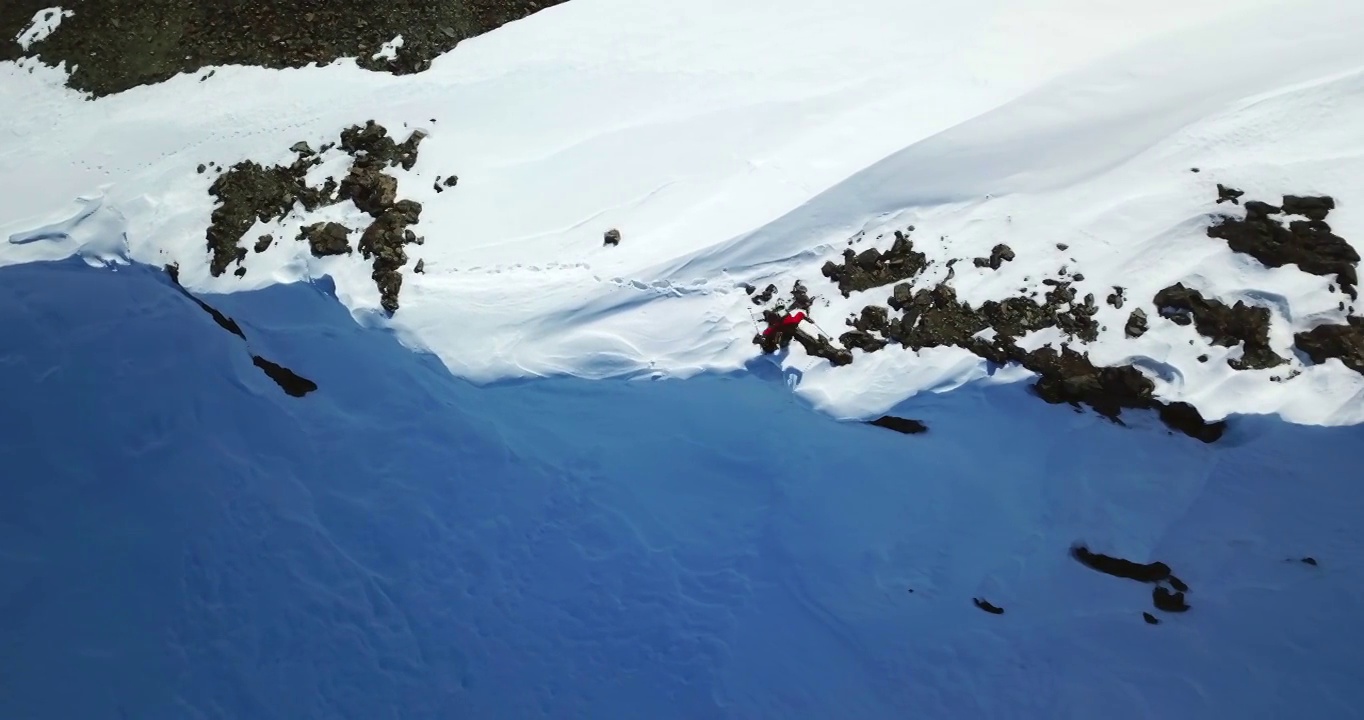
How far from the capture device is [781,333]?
9.34ft

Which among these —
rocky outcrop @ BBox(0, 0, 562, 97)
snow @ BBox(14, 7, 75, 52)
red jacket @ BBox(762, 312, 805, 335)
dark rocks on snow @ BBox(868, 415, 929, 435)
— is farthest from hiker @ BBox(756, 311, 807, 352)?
snow @ BBox(14, 7, 75, 52)

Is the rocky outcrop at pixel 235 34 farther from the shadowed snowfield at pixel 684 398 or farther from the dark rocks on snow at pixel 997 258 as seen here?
the dark rocks on snow at pixel 997 258

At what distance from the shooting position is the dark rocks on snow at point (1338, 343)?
249cm

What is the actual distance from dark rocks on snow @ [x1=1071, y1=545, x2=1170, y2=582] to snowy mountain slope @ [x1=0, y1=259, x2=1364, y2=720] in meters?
0.04

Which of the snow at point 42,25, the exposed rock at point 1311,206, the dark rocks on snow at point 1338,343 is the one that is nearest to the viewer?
the dark rocks on snow at point 1338,343

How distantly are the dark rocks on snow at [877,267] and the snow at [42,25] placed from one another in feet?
12.0

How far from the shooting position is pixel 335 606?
3178mm

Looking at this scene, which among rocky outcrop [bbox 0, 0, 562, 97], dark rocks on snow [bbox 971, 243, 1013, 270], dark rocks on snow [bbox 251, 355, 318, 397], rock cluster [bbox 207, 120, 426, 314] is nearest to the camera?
dark rocks on snow [bbox 971, 243, 1013, 270]

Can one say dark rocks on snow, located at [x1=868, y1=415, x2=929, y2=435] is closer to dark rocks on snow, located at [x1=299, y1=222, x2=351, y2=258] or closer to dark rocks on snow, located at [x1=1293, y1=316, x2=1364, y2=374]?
dark rocks on snow, located at [x1=1293, y1=316, x2=1364, y2=374]

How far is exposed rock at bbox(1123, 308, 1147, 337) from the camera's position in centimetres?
263

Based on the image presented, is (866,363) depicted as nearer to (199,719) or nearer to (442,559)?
(442,559)

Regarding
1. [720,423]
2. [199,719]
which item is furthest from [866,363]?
[199,719]

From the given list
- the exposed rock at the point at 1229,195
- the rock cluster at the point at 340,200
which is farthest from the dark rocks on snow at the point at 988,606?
the rock cluster at the point at 340,200

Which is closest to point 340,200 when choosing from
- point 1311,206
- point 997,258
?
point 997,258
